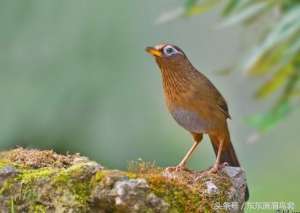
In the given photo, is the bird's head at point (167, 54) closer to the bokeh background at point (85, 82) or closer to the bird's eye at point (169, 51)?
the bird's eye at point (169, 51)

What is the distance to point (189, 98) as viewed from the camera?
3.82 meters

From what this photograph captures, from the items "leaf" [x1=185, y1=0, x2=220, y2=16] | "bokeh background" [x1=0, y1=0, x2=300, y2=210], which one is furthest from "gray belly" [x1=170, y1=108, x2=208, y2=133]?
"bokeh background" [x1=0, y1=0, x2=300, y2=210]

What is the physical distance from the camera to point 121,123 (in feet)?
23.6

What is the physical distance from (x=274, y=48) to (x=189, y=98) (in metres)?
→ 0.94

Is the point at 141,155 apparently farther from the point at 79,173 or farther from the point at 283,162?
the point at 79,173

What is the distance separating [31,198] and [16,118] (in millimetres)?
4208

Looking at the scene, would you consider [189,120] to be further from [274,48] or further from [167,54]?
[274,48]

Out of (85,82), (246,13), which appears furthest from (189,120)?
(85,82)

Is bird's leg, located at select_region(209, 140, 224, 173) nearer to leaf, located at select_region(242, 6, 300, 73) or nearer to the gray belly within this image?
the gray belly

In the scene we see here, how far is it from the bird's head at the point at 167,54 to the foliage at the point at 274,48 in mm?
603

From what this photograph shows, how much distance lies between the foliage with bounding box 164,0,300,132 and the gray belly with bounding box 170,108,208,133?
0.43 metres

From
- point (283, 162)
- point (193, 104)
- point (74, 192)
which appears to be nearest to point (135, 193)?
point (74, 192)

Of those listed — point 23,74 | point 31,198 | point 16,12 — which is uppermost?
point 16,12

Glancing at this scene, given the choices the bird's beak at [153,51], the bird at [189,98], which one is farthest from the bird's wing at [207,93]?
the bird's beak at [153,51]
